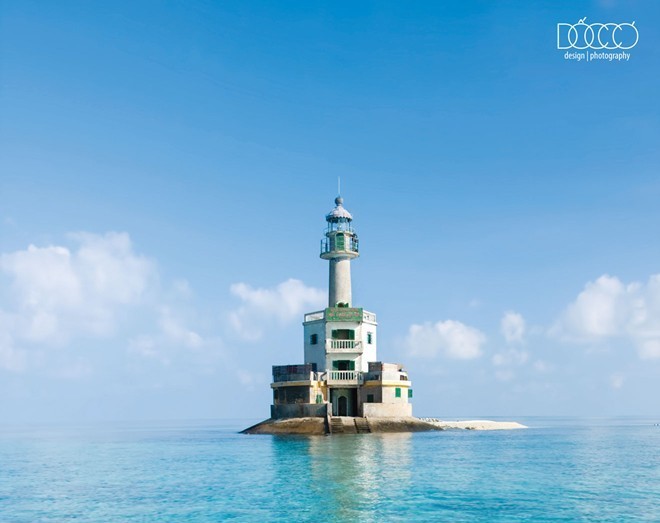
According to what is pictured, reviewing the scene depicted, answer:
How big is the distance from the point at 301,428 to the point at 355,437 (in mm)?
6586

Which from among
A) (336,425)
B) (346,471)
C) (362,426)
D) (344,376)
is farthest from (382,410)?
(346,471)

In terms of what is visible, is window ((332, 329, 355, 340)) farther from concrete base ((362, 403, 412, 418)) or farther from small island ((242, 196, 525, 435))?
concrete base ((362, 403, 412, 418))

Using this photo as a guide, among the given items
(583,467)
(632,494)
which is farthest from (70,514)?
(583,467)

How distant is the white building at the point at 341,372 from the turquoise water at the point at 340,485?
10.3 meters

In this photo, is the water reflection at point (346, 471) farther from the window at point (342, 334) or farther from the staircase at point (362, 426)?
the window at point (342, 334)

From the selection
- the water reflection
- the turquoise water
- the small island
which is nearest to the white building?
the small island

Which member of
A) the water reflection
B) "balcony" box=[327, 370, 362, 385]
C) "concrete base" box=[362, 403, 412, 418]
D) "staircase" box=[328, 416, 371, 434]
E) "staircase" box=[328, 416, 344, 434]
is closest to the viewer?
the water reflection

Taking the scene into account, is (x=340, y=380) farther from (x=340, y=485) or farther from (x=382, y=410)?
(x=340, y=485)

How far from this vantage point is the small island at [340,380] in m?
69.5

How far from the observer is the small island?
69.5 m

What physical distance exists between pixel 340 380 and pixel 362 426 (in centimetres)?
522

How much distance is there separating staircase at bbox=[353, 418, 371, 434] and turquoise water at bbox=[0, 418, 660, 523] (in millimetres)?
8512

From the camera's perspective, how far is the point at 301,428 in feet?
226

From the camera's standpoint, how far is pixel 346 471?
1607 inches
